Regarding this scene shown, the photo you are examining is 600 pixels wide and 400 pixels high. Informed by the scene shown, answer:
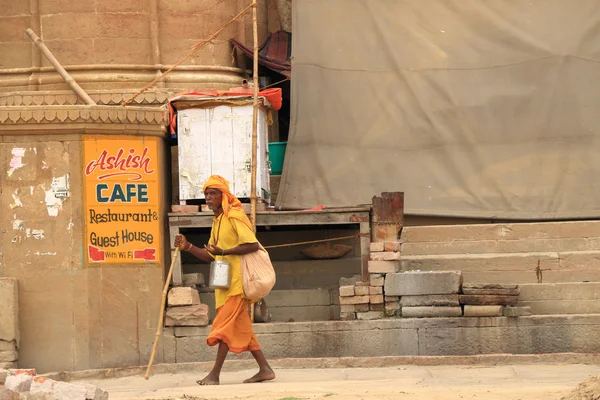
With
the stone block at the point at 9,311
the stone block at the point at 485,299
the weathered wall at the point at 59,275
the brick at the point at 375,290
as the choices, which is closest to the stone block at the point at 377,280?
the brick at the point at 375,290

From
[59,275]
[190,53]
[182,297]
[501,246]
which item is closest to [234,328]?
[182,297]

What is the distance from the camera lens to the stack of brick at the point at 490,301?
1213cm

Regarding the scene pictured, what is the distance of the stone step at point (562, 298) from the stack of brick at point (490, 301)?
0.29 m

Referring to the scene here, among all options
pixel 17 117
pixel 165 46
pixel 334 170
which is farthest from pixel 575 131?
pixel 17 117

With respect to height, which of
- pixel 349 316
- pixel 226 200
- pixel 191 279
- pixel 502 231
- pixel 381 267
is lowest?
pixel 349 316

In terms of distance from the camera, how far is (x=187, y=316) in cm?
1265

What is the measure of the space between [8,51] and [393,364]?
599 centimetres

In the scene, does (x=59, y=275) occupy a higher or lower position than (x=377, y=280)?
higher

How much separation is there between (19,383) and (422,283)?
4.65m

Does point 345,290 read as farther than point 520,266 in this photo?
No

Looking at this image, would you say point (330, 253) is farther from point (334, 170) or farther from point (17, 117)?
point (17, 117)

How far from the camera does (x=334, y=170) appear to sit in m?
14.1

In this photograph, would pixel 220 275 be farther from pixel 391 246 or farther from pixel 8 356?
pixel 8 356

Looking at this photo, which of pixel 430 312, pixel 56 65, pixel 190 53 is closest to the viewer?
pixel 430 312
